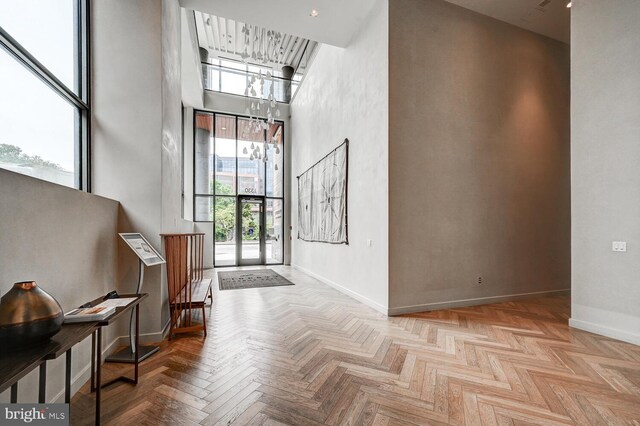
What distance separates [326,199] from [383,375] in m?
3.99

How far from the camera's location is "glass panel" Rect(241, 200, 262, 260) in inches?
347

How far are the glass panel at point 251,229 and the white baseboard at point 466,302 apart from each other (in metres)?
5.95

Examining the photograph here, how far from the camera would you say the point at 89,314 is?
1600mm

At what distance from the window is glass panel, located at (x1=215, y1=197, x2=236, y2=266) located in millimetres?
5822

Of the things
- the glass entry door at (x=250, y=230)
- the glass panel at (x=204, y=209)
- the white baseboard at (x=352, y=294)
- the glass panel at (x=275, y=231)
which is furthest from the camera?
the glass panel at (x=275, y=231)

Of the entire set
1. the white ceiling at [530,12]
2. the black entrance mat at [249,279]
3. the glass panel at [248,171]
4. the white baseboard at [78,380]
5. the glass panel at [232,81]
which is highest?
the glass panel at [232,81]

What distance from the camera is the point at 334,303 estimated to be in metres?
4.44

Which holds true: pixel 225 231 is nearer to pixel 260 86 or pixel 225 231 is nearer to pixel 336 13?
pixel 260 86

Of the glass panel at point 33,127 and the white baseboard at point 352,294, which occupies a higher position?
the glass panel at point 33,127

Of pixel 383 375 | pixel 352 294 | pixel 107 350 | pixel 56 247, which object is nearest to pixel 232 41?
pixel 352 294

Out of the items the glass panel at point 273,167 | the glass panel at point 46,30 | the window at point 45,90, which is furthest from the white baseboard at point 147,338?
the glass panel at point 273,167

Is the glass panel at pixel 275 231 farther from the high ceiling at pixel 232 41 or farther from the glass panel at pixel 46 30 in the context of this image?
the glass panel at pixel 46 30

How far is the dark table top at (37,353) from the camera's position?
97cm

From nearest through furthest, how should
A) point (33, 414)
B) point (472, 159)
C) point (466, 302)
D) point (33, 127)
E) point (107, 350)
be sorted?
1. point (33, 414)
2. point (33, 127)
3. point (107, 350)
4. point (466, 302)
5. point (472, 159)
